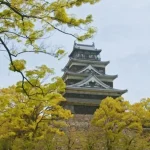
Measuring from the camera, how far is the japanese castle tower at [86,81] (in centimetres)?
2865

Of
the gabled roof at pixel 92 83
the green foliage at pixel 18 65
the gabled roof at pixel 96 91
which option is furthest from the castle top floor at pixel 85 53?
the green foliage at pixel 18 65

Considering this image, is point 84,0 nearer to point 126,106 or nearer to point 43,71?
point 43,71

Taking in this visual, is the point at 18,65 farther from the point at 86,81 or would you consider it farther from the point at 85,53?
the point at 85,53

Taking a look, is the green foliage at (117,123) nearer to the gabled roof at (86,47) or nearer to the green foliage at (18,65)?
the green foliage at (18,65)

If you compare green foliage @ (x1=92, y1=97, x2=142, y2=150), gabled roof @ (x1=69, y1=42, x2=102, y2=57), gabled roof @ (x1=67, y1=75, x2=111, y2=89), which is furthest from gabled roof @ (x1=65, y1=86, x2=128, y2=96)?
green foliage @ (x1=92, y1=97, x2=142, y2=150)

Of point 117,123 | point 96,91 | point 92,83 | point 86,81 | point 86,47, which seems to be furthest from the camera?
point 86,47

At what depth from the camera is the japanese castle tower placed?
28.6 metres

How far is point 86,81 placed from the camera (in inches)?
1192

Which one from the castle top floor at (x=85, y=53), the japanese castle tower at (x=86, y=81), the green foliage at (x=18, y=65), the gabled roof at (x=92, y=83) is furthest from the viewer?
the castle top floor at (x=85, y=53)

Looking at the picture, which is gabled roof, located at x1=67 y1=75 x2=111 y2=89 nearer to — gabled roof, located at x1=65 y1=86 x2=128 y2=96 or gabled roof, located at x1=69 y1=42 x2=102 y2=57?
gabled roof, located at x1=65 y1=86 x2=128 y2=96

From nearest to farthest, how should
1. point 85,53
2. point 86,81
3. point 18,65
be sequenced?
point 18,65, point 86,81, point 85,53

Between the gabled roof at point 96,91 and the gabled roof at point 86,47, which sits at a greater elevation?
the gabled roof at point 86,47

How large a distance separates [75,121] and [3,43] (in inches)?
671

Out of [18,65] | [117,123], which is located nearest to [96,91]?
[117,123]
